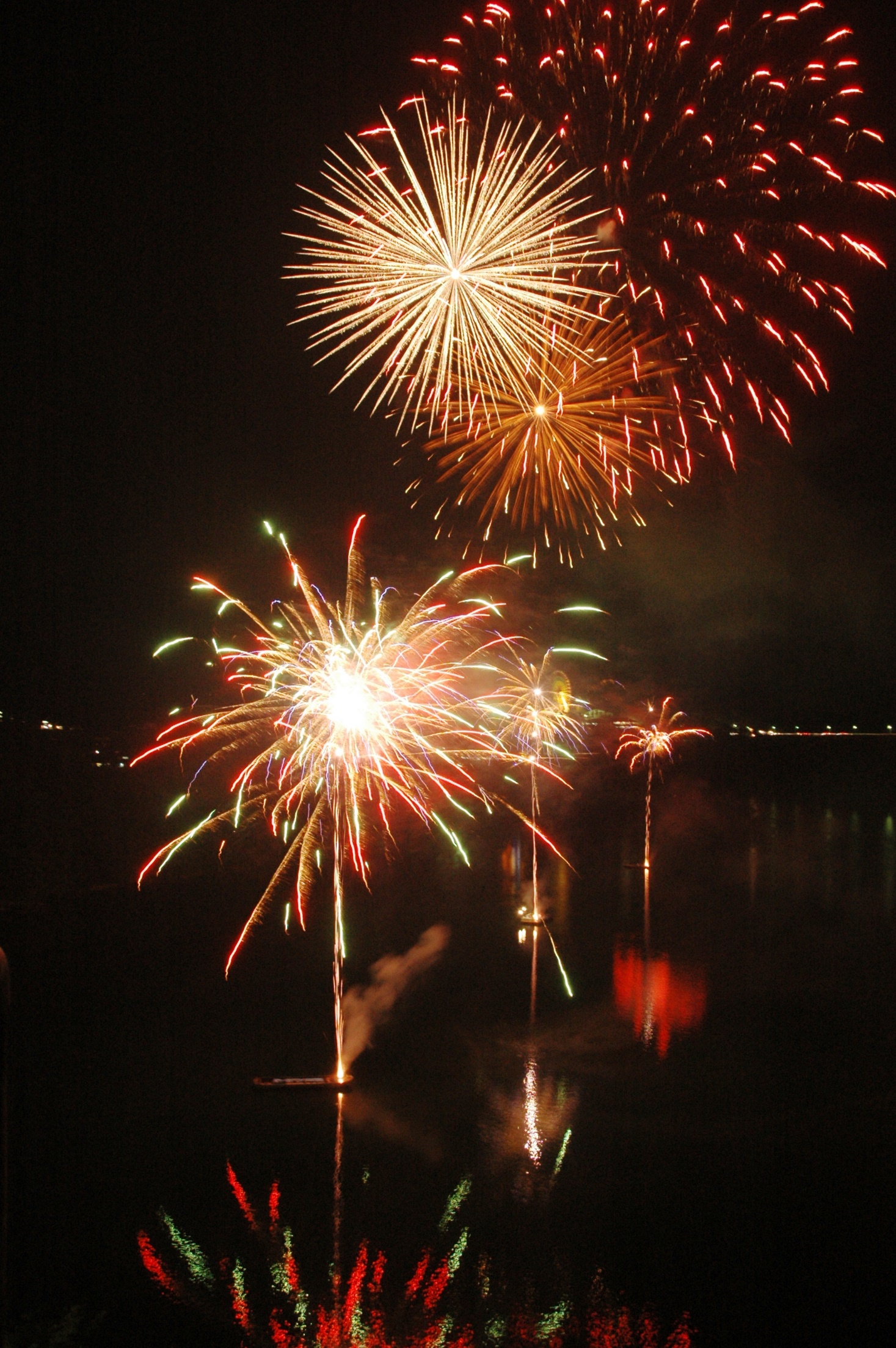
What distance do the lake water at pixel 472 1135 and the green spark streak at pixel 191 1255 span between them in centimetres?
3

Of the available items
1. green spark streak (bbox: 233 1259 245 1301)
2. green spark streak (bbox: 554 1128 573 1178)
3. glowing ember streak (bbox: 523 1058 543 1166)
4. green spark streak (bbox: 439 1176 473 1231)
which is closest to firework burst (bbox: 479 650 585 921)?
glowing ember streak (bbox: 523 1058 543 1166)

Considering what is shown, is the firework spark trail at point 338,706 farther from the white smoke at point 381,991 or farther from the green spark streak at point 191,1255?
the green spark streak at point 191,1255

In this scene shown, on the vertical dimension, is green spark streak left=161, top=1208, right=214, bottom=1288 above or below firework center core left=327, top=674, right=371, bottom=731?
below

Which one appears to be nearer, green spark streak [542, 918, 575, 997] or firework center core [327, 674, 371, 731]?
firework center core [327, 674, 371, 731]


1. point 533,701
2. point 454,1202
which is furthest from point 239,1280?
point 533,701

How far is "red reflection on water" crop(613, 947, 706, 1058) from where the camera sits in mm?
15117

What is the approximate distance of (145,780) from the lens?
1761 inches

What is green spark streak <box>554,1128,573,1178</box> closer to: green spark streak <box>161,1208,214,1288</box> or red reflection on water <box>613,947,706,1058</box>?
red reflection on water <box>613,947,706,1058</box>

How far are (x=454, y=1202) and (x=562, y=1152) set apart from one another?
172 cm

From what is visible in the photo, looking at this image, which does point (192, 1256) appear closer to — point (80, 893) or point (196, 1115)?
point (196, 1115)

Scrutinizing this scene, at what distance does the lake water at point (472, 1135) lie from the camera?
791 cm

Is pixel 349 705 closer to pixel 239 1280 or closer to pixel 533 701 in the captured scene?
pixel 239 1280

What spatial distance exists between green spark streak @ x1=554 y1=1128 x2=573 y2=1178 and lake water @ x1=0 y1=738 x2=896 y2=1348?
0.16 ft

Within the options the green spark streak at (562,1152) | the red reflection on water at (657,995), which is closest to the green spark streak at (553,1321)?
the green spark streak at (562,1152)
